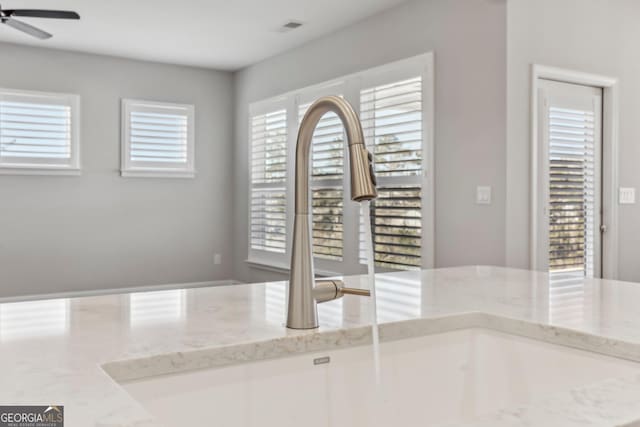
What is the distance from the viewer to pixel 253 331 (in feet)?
3.45

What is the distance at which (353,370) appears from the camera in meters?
1.06

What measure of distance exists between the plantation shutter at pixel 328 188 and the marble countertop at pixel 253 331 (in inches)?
143

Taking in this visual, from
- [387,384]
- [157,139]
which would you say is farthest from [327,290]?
[157,139]

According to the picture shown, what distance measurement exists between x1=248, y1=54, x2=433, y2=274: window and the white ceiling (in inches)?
20.7

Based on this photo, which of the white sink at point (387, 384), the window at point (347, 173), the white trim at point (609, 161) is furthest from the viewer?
the window at point (347, 173)

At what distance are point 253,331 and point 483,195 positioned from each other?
3168 mm

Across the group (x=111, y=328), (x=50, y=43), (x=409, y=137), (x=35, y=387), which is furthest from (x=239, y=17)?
(x=35, y=387)

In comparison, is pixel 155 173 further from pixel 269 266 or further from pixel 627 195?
pixel 627 195

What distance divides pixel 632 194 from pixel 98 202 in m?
5.16

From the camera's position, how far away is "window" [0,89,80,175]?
19.1 ft

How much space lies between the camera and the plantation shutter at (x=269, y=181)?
6172 millimetres

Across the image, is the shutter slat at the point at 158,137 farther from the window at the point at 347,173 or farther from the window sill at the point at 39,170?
the window at the point at 347,173

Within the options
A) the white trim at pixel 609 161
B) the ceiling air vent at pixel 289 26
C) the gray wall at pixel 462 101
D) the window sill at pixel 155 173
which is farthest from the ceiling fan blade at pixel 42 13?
the white trim at pixel 609 161

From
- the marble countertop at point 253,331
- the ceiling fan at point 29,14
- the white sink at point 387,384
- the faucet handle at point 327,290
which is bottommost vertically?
the white sink at point 387,384
